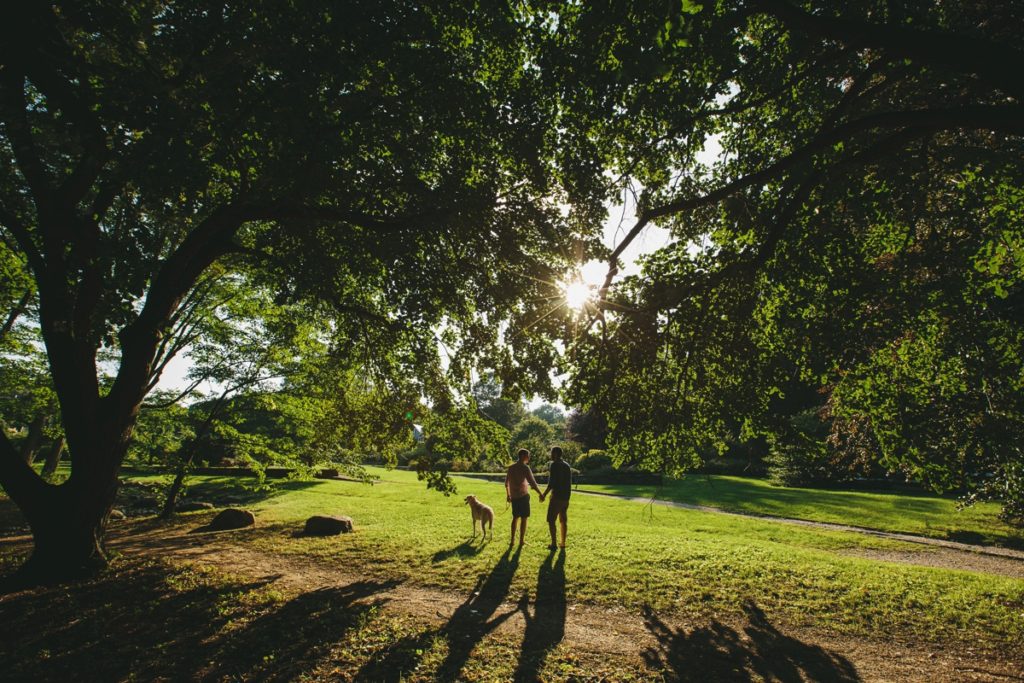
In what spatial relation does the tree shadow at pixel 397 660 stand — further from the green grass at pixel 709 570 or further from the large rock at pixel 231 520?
the large rock at pixel 231 520

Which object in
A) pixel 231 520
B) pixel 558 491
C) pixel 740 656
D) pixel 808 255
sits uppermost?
pixel 808 255

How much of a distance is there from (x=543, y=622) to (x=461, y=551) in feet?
12.9

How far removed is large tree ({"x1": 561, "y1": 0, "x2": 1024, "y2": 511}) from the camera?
558 centimetres

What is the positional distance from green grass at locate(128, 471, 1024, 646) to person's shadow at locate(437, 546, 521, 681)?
222 mm

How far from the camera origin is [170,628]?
546cm

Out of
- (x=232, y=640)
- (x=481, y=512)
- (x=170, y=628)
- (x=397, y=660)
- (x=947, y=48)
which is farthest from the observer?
(x=481, y=512)

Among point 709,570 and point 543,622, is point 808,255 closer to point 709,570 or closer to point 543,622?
point 709,570

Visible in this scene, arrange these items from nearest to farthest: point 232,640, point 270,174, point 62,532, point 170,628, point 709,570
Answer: point 232,640
point 170,628
point 270,174
point 62,532
point 709,570

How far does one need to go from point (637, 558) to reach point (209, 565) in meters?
8.85

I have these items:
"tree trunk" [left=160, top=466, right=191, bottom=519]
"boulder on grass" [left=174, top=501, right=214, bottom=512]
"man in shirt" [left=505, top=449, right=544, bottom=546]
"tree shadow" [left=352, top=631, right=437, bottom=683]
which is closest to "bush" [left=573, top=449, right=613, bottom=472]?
"man in shirt" [left=505, top=449, right=544, bottom=546]

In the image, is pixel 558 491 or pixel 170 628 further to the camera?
pixel 558 491

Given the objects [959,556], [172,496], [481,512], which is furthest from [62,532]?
[959,556]

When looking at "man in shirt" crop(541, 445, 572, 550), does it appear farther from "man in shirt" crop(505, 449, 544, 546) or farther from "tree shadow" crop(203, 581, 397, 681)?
"tree shadow" crop(203, 581, 397, 681)

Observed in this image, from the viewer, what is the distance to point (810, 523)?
14547mm
